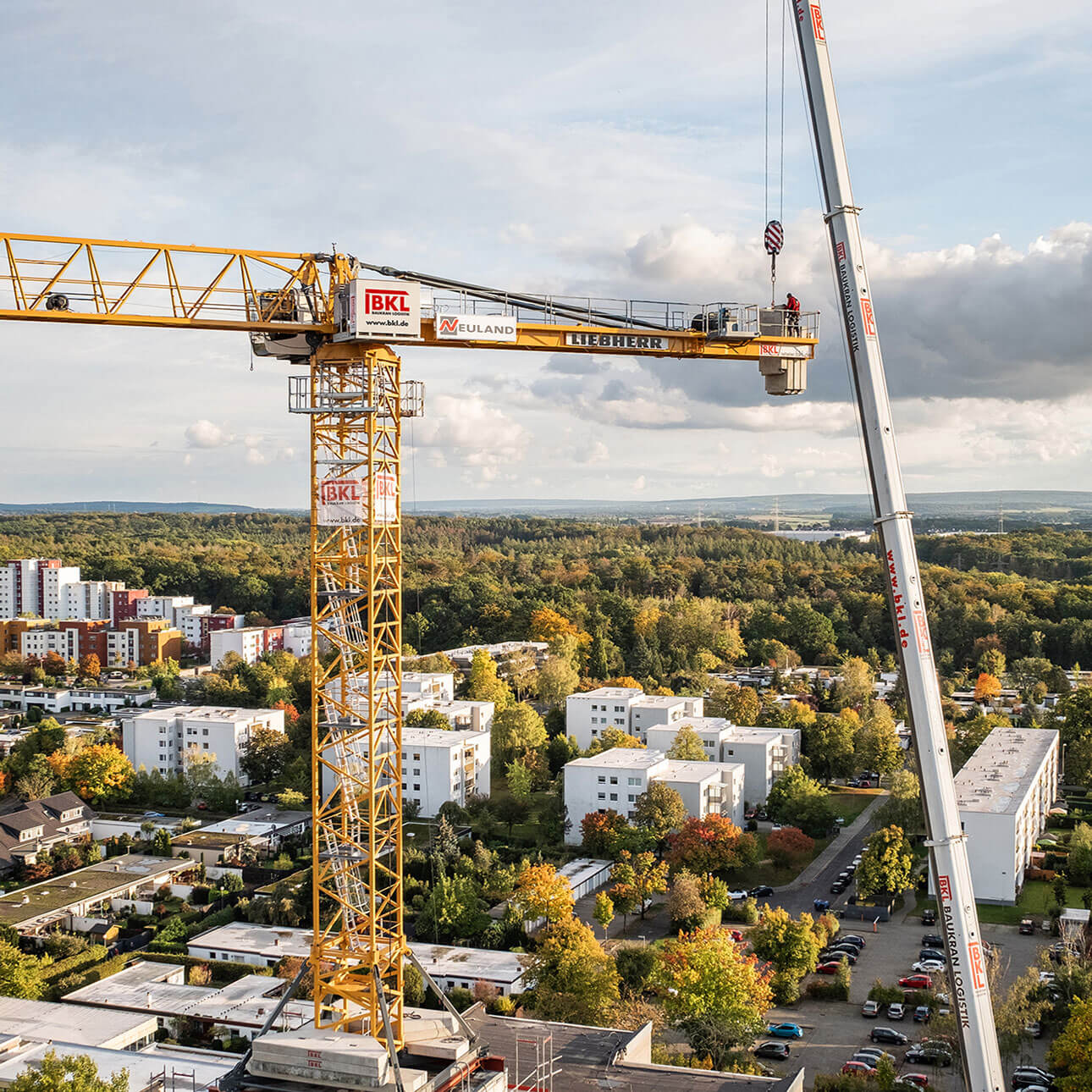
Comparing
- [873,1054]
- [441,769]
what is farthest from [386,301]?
[441,769]

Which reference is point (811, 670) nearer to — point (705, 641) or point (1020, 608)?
point (705, 641)

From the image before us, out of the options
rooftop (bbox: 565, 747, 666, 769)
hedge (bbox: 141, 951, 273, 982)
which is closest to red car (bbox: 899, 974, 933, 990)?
rooftop (bbox: 565, 747, 666, 769)

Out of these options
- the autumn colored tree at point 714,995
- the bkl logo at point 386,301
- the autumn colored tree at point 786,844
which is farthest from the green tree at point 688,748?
Answer: the bkl logo at point 386,301

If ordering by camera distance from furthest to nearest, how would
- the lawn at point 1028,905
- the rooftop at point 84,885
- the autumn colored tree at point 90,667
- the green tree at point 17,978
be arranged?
the autumn colored tree at point 90,667 → the lawn at point 1028,905 → the rooftop at point 84,885 → the green tree at point 17,978

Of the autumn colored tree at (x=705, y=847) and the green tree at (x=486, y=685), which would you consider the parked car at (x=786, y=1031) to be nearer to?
the autumn colored tree at (x=705, y=847)

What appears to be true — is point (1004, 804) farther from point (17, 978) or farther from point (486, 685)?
point (17, 978)
